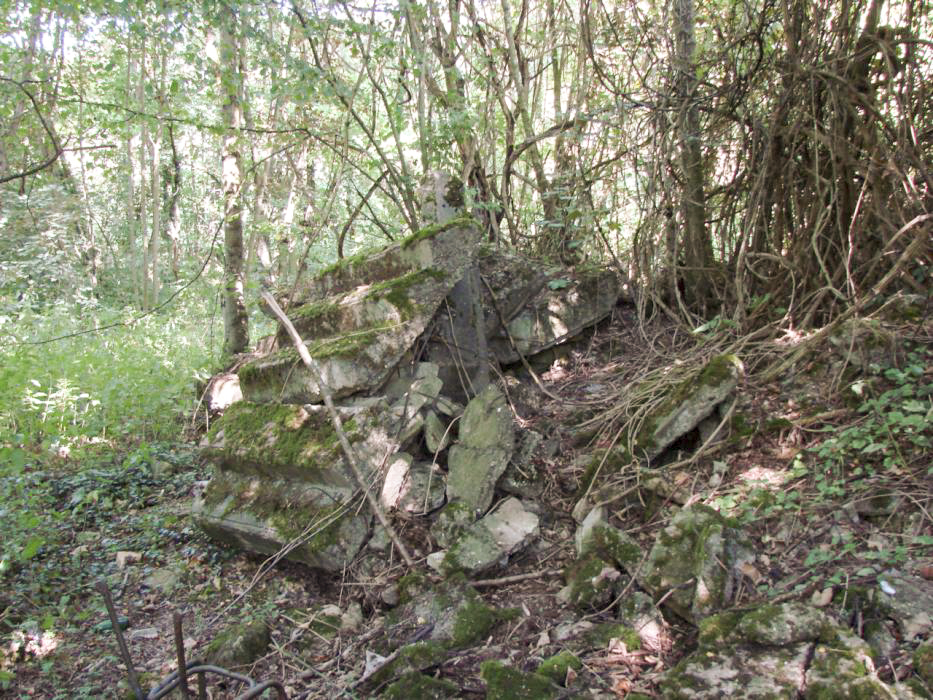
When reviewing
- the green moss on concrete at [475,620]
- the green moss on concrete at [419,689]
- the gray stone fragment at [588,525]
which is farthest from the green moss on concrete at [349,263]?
the green moss on concrete at [419,689]

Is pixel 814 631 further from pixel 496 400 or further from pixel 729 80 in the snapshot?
pixel 729 80

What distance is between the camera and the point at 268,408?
437 cm

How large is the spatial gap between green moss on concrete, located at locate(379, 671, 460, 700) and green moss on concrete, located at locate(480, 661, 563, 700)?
0.16m

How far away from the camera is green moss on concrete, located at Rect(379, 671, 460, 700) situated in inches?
95.7

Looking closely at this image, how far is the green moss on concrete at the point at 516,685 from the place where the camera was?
2.32 m

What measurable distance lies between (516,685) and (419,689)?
1.31ft

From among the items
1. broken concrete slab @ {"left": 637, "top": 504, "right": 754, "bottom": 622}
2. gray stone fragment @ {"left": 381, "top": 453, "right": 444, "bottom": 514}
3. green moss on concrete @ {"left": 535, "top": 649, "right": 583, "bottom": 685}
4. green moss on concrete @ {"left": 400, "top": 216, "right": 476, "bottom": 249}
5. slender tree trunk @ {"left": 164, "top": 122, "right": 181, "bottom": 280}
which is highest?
slender tree trunk @ {"left": 164, "top": 122, "right": 181, "bottom": 280}

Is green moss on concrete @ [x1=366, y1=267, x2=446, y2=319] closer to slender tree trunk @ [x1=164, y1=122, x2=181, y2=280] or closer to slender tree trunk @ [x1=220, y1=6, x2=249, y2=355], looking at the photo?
→ slender tree trunk @ [x1=220, y1=6, x2=249, y2=355]

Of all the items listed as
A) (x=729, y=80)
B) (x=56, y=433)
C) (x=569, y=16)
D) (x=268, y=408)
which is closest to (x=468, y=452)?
(x=268, y=408)

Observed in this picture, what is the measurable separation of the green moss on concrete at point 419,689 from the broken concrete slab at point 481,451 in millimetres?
1244

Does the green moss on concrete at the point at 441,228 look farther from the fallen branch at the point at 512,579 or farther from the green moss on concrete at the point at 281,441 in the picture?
the fallen branch at the point at 512,579

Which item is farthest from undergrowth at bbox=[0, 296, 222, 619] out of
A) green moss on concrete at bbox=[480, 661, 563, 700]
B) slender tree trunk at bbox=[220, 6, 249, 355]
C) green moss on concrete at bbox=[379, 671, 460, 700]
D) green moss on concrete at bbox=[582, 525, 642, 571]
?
green moss on concrete at bbox=[582, 525, 642, 571]

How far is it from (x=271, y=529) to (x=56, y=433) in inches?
93.4

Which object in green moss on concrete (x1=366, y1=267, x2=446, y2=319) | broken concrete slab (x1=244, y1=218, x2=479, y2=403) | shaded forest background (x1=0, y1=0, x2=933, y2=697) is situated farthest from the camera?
green moss on concrete (x1=366, y1=267, x2=446, y2=319)
